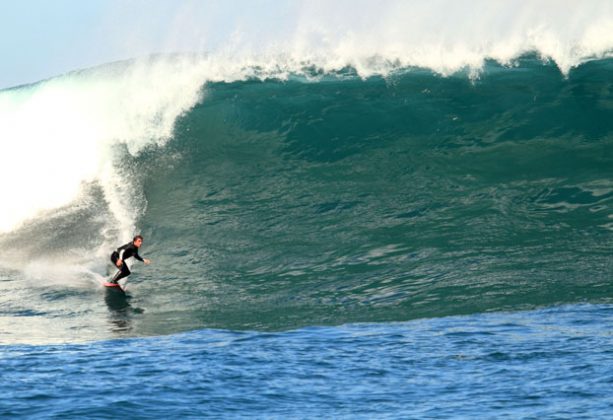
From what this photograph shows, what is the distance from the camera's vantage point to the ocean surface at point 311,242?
8039mm

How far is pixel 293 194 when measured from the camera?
15.0 m

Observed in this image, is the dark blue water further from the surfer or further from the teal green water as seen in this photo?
the surfer

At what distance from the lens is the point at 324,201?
14.6 metres

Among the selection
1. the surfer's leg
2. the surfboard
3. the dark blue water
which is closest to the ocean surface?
the dark blue water

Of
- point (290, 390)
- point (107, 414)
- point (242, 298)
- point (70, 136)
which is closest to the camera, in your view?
point (107, 414)

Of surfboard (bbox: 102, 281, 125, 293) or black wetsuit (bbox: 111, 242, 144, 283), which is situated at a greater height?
black wetsuit (bbox: 111, 242, 144, 283)

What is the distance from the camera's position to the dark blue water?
24.2ft

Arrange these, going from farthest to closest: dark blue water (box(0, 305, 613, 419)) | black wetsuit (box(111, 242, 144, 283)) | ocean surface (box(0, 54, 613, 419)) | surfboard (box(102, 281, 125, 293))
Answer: black wetsuit (box(111, 242, 144, 283))
surfboard (box(102, 281, 125, 293))
ocean surface (box(0, 54, 613, 419))
dark blue water (box(0, 305, 613, 419))

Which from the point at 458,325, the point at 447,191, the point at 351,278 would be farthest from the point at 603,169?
the point at 458,325

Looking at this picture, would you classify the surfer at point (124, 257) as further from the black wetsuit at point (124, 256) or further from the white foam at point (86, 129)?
the white foam at point (86, 129)

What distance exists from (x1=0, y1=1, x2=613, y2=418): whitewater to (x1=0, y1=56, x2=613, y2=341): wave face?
0.04m

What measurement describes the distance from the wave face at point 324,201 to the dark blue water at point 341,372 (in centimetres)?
96

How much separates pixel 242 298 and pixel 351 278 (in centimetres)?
137

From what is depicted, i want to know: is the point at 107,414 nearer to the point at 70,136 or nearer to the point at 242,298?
the point at 242,298
